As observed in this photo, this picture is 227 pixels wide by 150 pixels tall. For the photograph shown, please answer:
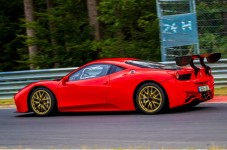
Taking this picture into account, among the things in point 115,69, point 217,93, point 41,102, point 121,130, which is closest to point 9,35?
point 217,93

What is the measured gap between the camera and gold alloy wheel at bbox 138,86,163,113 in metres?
10.3

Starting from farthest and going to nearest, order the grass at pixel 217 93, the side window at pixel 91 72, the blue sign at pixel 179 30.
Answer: the blue sign at pixel 179 30, the grass at pixel 217 93, the side window at pixel 91 72

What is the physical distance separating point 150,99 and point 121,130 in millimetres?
1586

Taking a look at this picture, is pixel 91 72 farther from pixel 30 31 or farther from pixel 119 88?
pixel 30 31

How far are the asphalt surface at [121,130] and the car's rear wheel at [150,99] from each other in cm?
16

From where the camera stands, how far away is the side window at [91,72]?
11.0 meters

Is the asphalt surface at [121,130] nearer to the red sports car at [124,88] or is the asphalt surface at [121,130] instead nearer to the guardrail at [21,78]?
the red sports car at [124,88]

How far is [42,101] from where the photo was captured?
11.4m

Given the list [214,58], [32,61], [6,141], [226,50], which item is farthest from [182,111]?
[32,61]

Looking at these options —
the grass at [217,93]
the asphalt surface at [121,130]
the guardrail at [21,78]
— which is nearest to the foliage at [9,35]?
the guardrail at [21,78]

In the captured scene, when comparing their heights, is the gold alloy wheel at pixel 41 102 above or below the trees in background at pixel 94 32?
below

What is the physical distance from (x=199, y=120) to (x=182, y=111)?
1336 millimetres

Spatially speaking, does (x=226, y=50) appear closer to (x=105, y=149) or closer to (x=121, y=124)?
(x=121, y=124)

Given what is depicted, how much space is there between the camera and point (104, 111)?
11641 mm
